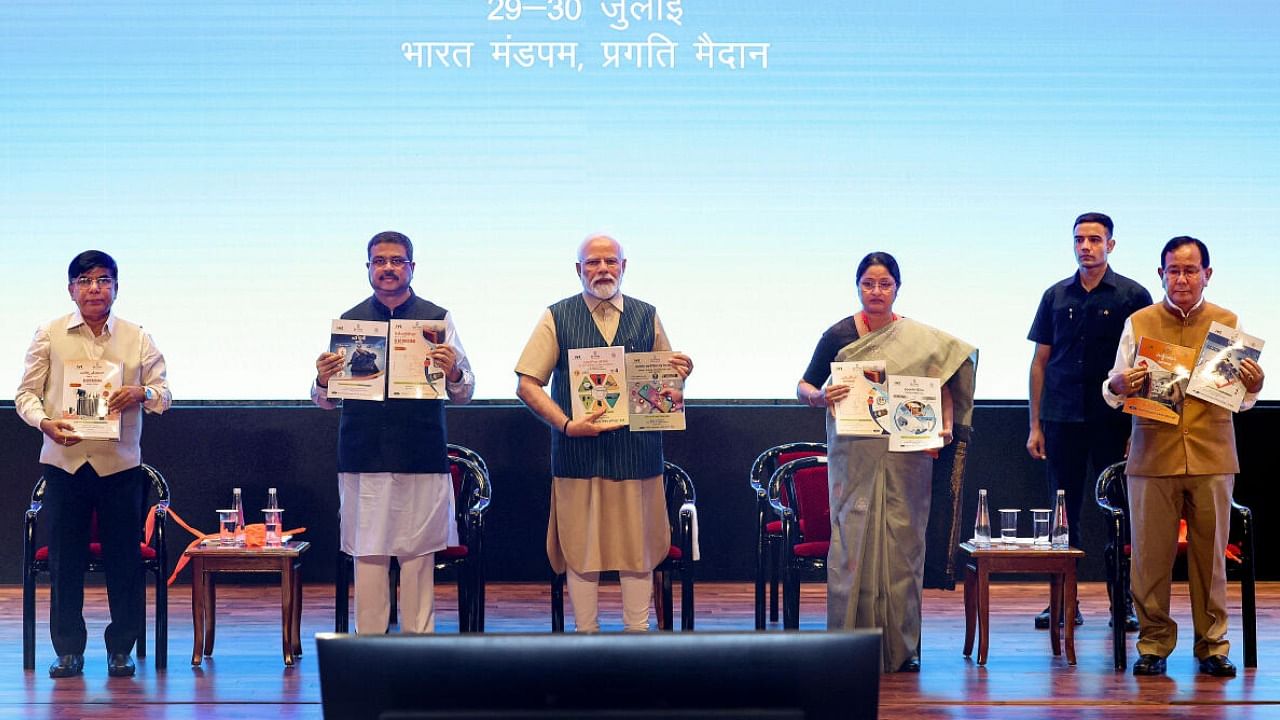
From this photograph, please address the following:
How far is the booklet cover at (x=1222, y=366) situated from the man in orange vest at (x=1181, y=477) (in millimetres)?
34

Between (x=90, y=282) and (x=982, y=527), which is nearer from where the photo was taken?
(x=90, y=282)

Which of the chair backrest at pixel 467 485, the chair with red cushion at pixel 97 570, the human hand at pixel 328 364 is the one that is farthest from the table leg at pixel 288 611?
the human hand at pixel 328 364

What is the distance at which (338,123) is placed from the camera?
5977 millimetres

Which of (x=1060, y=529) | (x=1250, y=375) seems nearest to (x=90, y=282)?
(x=1060, y=529)

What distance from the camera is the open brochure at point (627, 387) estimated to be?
4.05m

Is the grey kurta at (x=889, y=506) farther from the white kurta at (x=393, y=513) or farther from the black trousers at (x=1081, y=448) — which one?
the white kurta at (x=393, y=513)

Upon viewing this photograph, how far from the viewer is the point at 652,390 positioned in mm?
4051

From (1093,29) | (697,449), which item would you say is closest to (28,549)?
(697,449)

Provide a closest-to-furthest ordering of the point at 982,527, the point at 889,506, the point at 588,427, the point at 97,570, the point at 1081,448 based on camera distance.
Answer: the point at 588,427 → the point at 889,506 → the point at 97,570 → the point at 982,527 → the point at 1081,448

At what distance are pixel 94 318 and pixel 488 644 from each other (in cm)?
377

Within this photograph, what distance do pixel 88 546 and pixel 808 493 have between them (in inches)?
101

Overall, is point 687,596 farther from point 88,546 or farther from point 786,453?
point 88,546

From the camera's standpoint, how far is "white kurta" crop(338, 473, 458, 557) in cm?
414

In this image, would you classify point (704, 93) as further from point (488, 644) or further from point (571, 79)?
point (488, 644)
